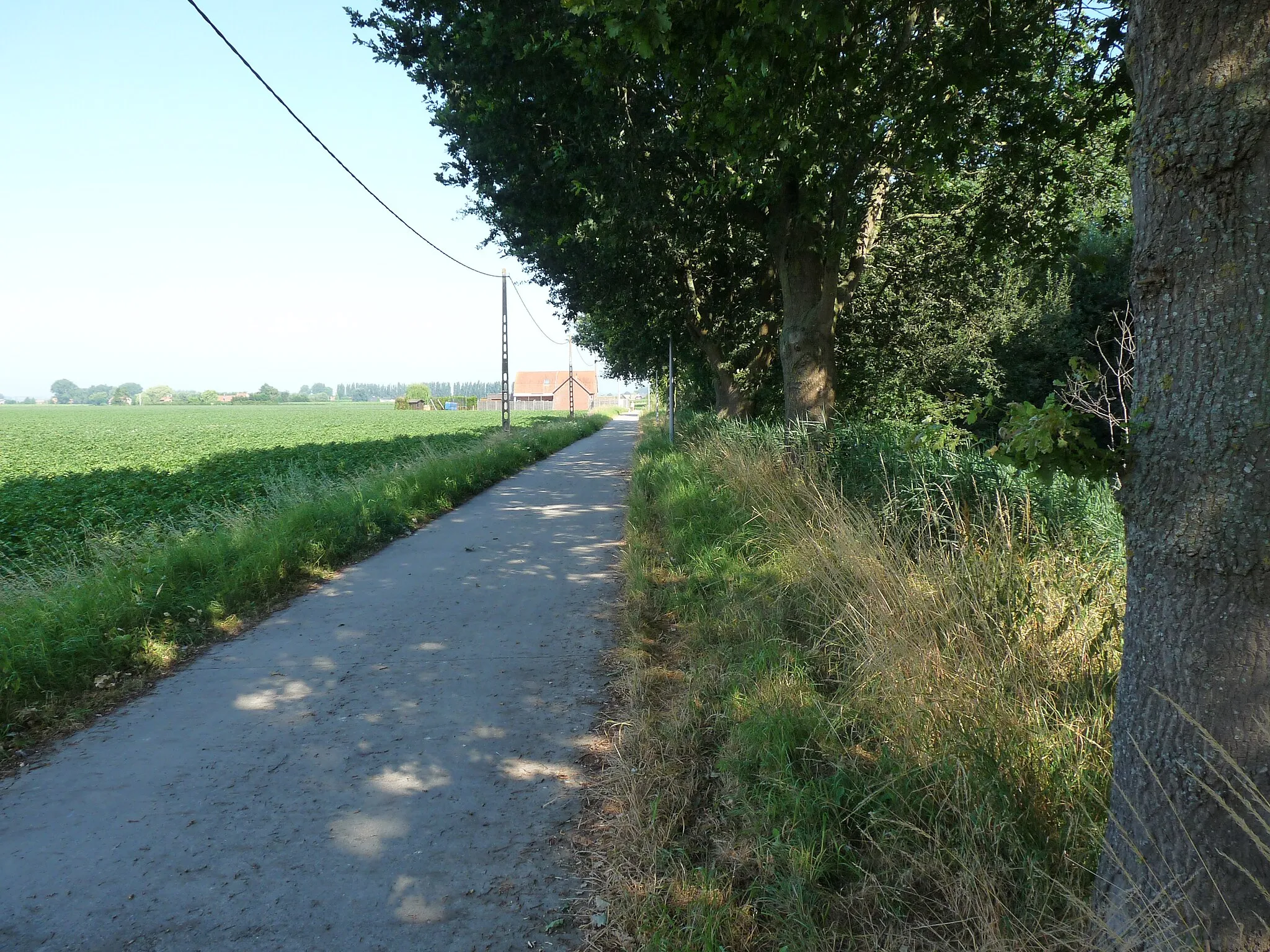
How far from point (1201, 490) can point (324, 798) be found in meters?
3.69

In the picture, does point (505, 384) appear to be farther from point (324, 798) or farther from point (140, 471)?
point (324, 798)

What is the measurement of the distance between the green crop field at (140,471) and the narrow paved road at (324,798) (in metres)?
4.72

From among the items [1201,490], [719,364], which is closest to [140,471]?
[719,364]

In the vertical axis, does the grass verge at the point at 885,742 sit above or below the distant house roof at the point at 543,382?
below

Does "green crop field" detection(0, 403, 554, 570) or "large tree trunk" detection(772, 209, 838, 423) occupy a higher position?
"large tree trunk" detection(772, 209, 838, 423)

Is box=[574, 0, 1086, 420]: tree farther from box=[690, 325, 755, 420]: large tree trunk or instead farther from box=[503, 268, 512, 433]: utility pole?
box=[503, 268, 512, 433]: utility pole

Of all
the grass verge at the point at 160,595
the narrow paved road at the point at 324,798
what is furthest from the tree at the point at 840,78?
the grass verge at the point at 160,595

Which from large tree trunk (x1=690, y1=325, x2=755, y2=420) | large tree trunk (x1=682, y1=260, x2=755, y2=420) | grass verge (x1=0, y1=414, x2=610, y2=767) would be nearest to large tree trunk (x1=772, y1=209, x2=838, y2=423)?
grass verge (x1=0, y1=414, x2=610, y2=767)

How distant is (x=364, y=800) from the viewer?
142 inches

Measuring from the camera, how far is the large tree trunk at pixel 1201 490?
1898mm

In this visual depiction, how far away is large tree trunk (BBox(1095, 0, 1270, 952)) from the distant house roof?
122 meters

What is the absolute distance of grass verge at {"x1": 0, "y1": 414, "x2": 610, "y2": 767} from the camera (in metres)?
4.80

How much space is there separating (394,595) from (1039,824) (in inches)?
239

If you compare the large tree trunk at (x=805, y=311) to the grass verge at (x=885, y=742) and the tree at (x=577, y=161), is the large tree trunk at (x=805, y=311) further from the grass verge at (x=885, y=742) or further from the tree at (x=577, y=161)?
the grass verge at (x=885, y=742)
